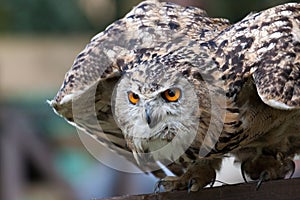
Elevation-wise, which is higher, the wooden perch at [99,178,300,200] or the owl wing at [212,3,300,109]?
the owl wing at [212,3,300,109]

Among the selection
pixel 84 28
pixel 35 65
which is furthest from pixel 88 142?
pixel 84 28

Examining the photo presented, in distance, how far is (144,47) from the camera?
438cm

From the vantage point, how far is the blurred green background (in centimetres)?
873

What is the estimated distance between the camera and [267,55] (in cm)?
413

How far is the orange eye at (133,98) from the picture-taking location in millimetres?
4203

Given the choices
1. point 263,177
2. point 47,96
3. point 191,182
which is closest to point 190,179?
point 191,182

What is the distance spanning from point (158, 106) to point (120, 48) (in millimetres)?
512

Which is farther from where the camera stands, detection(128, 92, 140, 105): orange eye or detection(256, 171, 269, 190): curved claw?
detection(128, 92, 140, 105): orange eye

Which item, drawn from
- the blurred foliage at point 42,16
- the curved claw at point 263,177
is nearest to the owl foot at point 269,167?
the curved claw at point 263,177

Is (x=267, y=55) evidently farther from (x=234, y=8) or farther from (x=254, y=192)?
(x=234, y=8)

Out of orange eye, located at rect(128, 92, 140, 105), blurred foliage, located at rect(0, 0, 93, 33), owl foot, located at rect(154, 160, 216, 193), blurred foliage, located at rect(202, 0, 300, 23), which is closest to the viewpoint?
orange eye, located at rect(128, 92, 140, 105)

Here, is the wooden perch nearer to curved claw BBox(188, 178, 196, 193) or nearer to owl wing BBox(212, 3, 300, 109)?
curved claw BBox(188, 178, 196, 193)

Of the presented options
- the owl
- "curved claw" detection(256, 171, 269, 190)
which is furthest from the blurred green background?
"curved claw" detection(256, 171, 269, 190)

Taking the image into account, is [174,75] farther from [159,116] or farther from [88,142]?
[88,142]
